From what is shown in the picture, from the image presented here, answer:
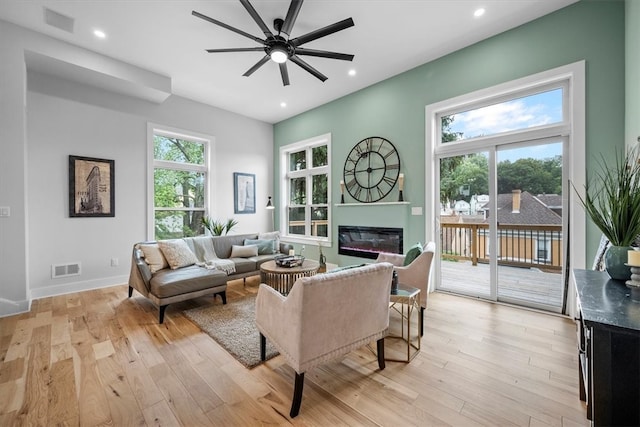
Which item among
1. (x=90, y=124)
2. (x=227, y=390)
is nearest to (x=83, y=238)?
(x=90, y=124)

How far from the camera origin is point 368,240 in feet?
15.6

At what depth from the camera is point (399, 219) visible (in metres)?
4.30

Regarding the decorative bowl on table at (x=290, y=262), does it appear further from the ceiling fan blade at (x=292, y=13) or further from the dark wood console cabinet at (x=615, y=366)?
the dark wood console cabinet at (x=615, y=366)

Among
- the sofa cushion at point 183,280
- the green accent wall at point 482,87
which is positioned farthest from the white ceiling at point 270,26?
the sofa cushion at point 183,280

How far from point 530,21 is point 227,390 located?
487 centimetres

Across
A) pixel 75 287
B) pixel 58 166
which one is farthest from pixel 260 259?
pixel 58 166

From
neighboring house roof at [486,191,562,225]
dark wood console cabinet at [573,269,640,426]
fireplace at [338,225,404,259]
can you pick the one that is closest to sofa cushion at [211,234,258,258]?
fireplace at [338,225,404,259]

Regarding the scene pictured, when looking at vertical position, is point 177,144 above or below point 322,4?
below

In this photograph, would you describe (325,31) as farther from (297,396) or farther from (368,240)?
(368,240)

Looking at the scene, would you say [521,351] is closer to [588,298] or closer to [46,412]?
[588,298]

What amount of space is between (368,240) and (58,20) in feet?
16.5

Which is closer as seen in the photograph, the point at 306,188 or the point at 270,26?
the point at 270,26

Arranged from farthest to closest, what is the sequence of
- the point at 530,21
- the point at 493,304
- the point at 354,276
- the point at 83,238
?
the point at 83,238 → the point at 493,304 → the point at 530,21 → the point at 354,276

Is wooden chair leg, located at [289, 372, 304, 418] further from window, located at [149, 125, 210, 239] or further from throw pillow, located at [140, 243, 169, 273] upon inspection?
window, located at [149, 125, 210, 239]
